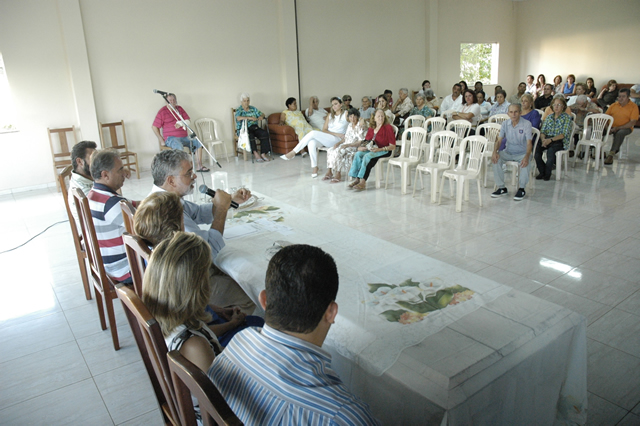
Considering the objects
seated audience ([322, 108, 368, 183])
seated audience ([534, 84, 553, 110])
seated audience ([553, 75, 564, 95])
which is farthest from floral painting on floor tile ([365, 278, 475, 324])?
seated audience ([553, 75, 564, 95])

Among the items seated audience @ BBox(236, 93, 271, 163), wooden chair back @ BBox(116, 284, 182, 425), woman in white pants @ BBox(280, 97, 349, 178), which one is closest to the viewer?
wooden chair back @ BBox(116, 284, 182, 425)

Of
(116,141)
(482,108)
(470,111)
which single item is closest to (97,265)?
(116,141)

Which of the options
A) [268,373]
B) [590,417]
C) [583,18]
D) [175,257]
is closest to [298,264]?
[268,373]

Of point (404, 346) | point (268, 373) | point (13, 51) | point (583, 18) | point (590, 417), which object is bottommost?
point (590, 417)

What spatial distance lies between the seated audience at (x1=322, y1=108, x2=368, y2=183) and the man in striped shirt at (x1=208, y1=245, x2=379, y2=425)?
487 cm

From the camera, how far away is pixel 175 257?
1303mm

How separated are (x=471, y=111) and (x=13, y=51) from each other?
6645 millimetres

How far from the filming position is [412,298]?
5.24 feet

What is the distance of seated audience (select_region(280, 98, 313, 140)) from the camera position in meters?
7.98

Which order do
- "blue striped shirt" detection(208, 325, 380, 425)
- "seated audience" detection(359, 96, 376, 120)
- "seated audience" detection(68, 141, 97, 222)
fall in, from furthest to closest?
"seated audience" detection(359, 96, 376, 120), "seated audience" detection(68, 141, 97, 222), "blue striped shirt" detection(208, 325, 380, 425)

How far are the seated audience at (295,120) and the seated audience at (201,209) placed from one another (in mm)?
5563

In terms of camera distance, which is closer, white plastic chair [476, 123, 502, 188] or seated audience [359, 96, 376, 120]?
white plastic chair [476, 123, 502, 188]

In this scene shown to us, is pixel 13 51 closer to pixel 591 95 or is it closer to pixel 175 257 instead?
pixel 175 257

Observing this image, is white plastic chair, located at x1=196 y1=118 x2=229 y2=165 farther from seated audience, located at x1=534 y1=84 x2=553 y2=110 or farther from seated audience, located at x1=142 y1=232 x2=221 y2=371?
seated audience, located at x1=142 y1=232 x2=221 y2=371
